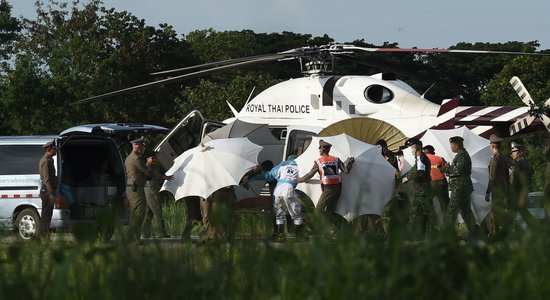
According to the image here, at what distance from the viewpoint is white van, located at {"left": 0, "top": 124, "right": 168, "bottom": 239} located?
702 inches

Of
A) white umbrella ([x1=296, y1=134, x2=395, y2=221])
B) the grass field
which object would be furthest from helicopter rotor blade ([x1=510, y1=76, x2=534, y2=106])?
the grass field

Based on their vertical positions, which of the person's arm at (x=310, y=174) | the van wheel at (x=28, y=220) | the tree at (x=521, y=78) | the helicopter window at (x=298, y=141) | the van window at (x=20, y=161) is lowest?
the van wheel at (x=28, y=220)

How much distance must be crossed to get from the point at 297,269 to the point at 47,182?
12.3m

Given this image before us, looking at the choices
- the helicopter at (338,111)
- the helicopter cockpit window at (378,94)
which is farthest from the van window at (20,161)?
the helicopter cockpit window at (378,94)

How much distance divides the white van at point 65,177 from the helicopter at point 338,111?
2.24 metres

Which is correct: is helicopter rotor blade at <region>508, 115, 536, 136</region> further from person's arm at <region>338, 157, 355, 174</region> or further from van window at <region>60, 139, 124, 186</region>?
van window at <region>60, 139, 124, 186</region>

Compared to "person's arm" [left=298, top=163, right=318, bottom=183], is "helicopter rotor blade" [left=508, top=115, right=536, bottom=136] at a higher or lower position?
higher

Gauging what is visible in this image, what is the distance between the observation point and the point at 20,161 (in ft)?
59.4

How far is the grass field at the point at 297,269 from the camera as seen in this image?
505 cm

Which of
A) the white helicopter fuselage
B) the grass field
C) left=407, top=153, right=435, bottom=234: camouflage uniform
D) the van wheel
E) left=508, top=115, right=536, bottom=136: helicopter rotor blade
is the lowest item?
the grass field

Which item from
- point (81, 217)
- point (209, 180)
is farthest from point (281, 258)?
point (81, 217)

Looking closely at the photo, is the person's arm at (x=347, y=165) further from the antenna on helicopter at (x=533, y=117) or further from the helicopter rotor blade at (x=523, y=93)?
the helicopter rotor blade at (x=523, y=93)

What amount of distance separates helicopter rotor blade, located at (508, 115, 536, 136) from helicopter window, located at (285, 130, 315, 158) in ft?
13.7

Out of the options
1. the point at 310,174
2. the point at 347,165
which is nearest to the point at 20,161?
the point at 310,174
